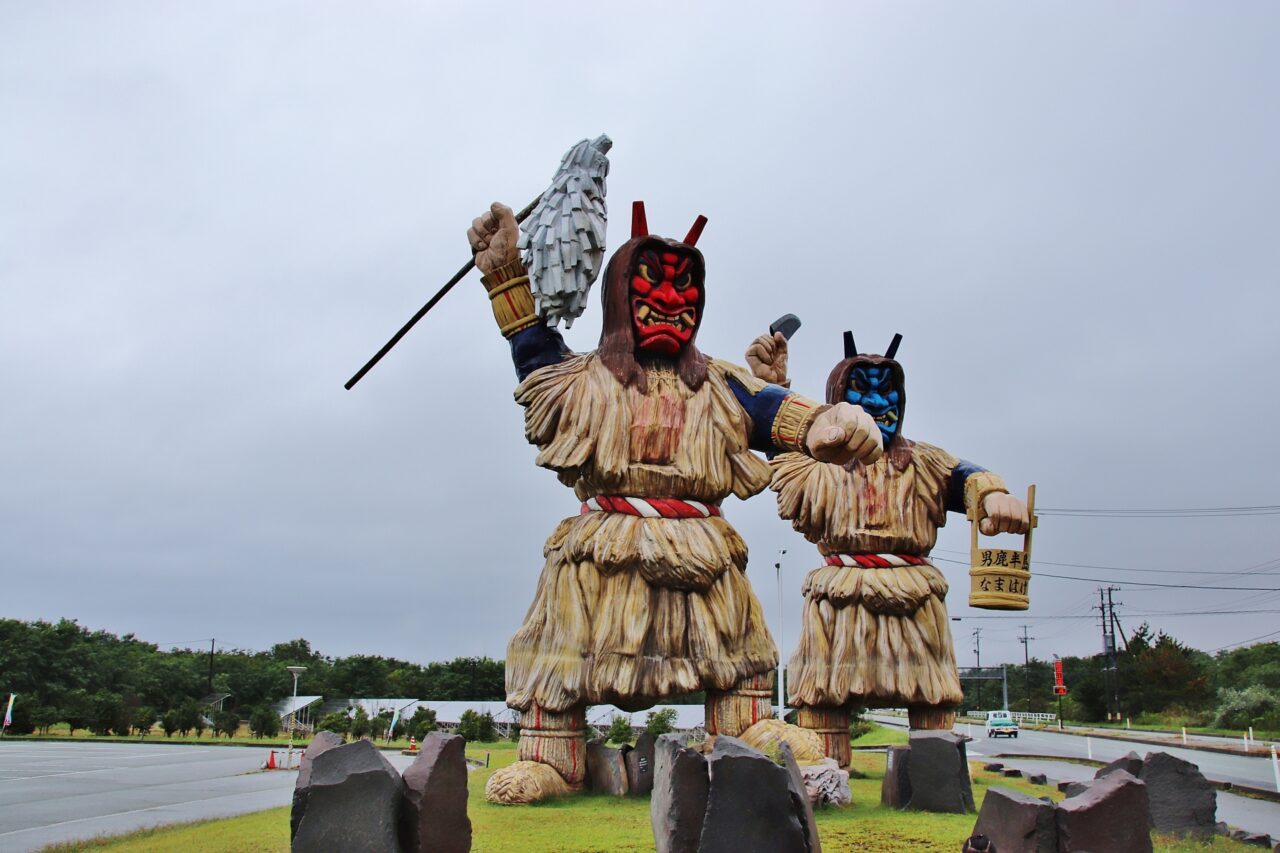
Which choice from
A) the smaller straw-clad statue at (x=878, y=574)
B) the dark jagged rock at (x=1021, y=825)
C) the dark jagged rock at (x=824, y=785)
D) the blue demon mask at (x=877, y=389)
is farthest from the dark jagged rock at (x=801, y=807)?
the blue demon mask at (x=877, y=389)

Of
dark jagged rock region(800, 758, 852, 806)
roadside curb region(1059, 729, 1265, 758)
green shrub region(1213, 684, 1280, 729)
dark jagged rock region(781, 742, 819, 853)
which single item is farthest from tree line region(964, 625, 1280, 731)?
dark jagged rock region(781, 742, 819, 853)

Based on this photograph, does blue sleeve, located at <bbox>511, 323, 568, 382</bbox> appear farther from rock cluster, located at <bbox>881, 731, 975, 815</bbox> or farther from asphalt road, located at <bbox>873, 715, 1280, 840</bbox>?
asphalt road, located at <bbox>873, 715, 1280, 840</bbox>

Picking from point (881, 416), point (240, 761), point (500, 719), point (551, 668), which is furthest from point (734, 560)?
point (500, 719)

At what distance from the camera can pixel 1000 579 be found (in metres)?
5.61

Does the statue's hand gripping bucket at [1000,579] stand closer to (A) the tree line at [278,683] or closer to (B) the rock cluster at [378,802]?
(B) the rock cluster at [378,802]

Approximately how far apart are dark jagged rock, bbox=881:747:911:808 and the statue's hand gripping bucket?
96 cm

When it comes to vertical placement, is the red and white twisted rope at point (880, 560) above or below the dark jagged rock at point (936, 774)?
above

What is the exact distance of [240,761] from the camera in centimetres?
1180

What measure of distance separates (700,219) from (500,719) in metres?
13.9

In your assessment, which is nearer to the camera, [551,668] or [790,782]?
[790,782]

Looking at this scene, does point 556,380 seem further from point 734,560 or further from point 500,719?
point 500,719

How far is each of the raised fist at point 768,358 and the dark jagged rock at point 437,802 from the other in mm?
4537

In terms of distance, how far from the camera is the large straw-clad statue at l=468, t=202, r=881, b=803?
496 centimetres

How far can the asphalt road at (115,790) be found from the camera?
4992 millimetres
